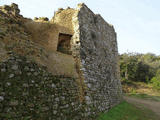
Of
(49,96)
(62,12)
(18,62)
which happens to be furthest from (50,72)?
(62,12)

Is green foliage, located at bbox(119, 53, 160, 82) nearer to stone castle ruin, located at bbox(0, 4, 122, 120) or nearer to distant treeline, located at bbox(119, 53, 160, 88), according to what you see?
distant treeline, located at bbox(119, 53, 160, 88)

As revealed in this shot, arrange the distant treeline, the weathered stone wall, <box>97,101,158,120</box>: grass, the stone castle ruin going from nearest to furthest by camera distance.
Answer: the stone castle ruin, the weathered stone wall, <box>97,101,158,120</box>: grass, the distant treeline

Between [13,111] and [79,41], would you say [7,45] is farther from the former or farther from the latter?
[79,41]

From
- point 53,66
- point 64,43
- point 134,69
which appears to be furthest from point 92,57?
point 134,69

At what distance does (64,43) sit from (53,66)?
209cm

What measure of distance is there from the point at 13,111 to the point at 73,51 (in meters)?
3.58

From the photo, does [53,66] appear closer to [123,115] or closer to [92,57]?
[92,57]

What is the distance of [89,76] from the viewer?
5.90 meters

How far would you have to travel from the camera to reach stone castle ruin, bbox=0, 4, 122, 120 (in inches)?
124

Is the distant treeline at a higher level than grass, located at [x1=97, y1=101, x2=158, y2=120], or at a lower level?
higher

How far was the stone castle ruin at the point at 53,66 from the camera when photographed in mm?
3150

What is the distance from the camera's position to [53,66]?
177 inches

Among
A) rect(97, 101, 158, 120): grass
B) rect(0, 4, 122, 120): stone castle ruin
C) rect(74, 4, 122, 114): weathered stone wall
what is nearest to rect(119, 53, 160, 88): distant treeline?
rect(97, 101, 158, 120): grass

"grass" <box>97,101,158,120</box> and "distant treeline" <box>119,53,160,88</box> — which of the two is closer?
"grass" <box>97,101,158,120</box>
